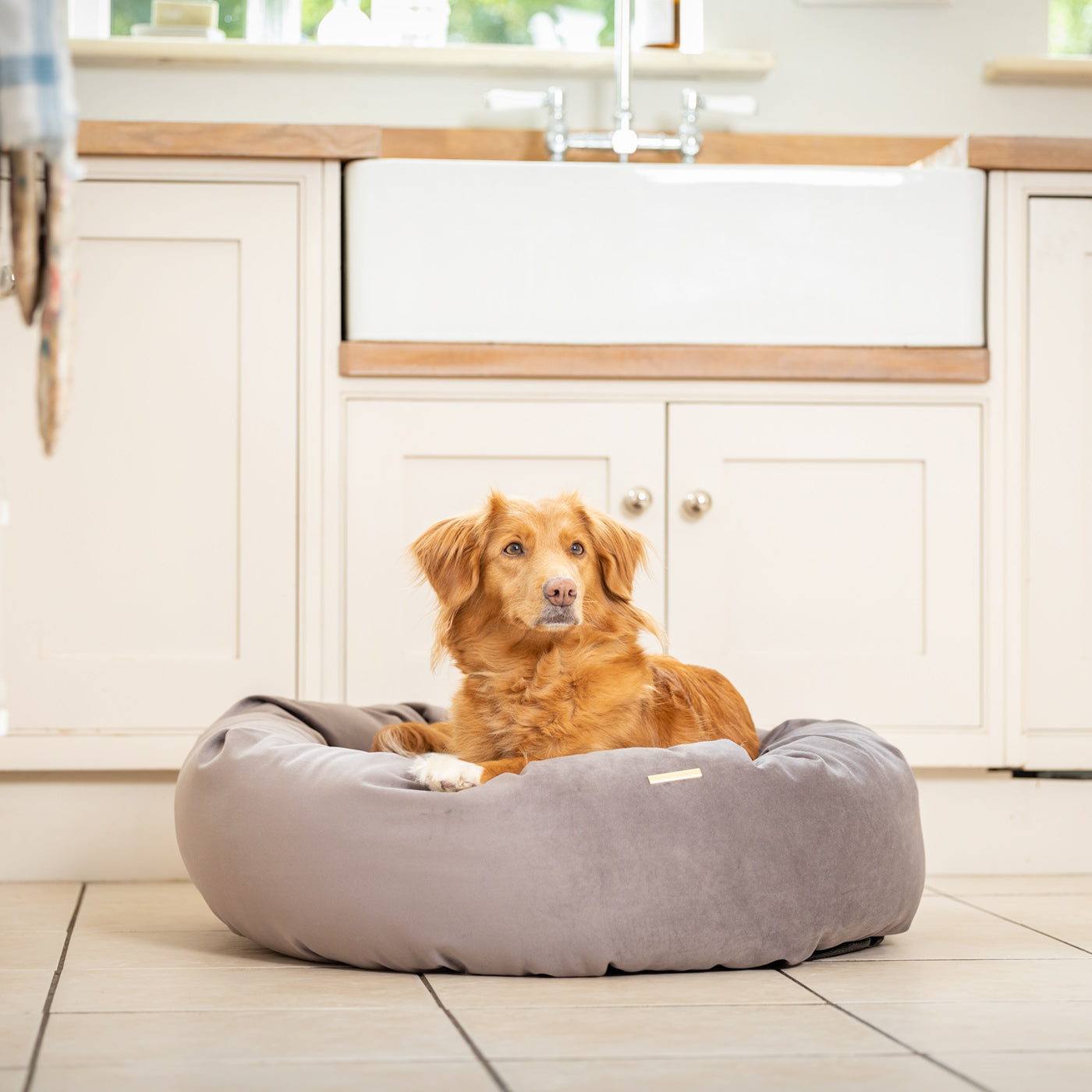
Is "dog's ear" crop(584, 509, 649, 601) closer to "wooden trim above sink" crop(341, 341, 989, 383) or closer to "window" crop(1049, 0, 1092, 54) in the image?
"wooden trim above sink" crop(341, 341, 989, 383)

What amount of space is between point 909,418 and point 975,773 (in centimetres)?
71

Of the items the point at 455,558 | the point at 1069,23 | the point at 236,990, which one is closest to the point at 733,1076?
the point at 236,990

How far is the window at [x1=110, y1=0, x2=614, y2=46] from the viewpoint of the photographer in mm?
3197

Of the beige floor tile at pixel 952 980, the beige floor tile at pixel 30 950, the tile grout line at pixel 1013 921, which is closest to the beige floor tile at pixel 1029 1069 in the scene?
the beige floor tile at pixel 952 980

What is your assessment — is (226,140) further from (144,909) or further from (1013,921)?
(1013,921)

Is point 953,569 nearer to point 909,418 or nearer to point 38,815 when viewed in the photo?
point 909,418

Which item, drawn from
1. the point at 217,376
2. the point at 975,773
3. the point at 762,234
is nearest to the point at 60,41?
the point at 217,376

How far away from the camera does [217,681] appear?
2.53 meters

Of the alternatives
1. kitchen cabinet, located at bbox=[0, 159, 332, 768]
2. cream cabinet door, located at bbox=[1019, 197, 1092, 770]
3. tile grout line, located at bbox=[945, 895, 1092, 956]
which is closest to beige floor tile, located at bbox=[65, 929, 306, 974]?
kitchen cabinet, located at bbox=[0, 159, 332, 768]

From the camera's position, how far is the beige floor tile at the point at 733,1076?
50.6 inches

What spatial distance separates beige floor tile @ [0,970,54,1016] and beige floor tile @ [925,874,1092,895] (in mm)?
1573

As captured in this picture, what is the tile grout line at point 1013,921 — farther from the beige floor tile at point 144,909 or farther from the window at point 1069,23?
the window at point 1069,23

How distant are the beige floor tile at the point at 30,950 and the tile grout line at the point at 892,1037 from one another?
990 mm

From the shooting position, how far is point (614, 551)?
2057 millimetres
